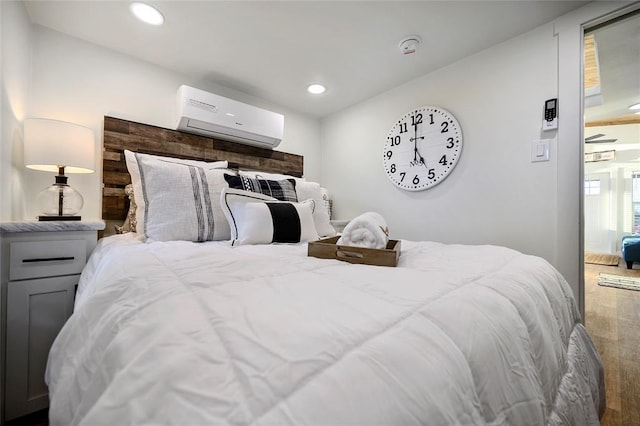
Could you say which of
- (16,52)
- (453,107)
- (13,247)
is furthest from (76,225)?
(453,107)

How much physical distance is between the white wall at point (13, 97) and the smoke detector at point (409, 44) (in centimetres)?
215

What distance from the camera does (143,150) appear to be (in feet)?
6.41

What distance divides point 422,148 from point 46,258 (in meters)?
2.50

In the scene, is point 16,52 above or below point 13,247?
above

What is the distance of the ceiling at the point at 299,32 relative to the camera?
1527 millimetres

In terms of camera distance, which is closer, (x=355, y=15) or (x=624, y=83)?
(x=355, y=15)

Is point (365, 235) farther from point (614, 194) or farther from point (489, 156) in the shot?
point (614, 194)

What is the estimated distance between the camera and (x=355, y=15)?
1585mm

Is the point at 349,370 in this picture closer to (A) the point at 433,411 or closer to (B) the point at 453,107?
(A) the point at 433,411

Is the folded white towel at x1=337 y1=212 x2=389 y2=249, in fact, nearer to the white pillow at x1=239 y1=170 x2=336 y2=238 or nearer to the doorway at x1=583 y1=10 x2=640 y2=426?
the white pillow at x1=239 y1=170 x2=336 y2=238

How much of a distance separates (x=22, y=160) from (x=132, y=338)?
185 cm

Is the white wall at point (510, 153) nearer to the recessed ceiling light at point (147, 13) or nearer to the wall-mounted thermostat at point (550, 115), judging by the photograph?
the wall-mounted thermostat at point (550, 115)

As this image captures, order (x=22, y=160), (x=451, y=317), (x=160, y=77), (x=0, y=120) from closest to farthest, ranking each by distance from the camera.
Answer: (x=451, y=317) < (x=0, y=120) < (x=22, y=160) < (x=160, y=77)

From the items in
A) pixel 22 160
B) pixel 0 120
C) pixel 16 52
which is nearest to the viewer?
pixel 0 120
